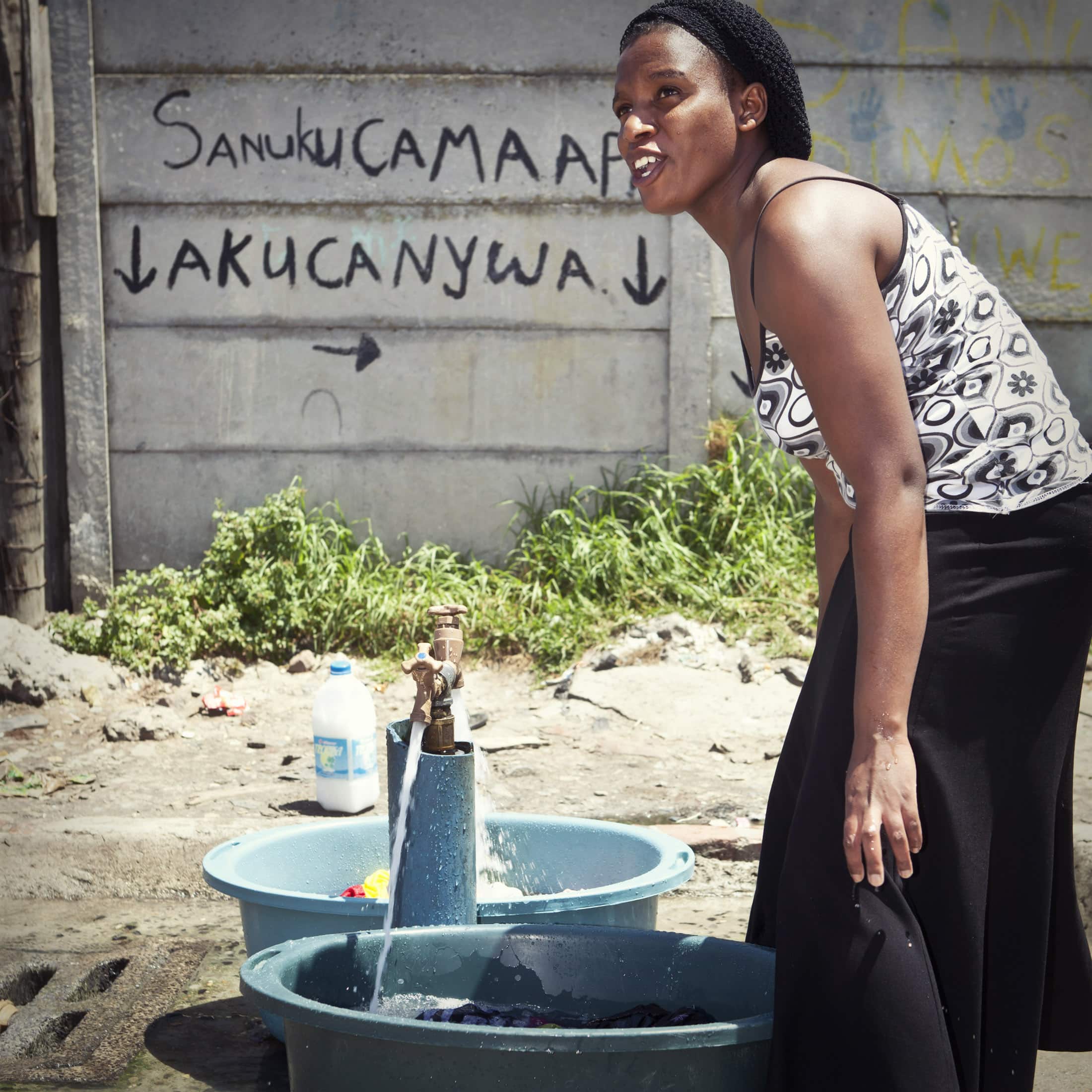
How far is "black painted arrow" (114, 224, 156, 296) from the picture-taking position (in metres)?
5.80

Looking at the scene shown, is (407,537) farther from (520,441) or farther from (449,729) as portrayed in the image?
(449,729)

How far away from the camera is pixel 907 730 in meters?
1.57

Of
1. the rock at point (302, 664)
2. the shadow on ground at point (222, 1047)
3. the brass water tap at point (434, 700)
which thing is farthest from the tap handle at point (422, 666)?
the rock at point (302, 664)

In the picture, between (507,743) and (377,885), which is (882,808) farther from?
(507,743)

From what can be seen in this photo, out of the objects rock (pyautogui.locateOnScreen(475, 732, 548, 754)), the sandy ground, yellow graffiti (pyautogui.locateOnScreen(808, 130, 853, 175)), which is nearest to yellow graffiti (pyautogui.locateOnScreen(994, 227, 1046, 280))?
yellow graffiti (pyautogui.locateOnScreen(808, 130, 853, 175))

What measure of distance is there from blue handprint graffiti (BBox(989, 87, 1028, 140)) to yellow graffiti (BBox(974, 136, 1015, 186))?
3 cm

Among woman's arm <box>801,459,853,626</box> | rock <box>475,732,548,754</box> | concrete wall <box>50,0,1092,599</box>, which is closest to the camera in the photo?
woman's arm <box>801,459,853,626</box>

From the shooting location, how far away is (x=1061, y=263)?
5.87 m

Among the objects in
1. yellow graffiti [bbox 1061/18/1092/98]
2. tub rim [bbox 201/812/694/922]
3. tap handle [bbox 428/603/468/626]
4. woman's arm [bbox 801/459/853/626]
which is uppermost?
yellow graffiti [bbox 1061/18/1092/98]

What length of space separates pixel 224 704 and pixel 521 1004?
9.90 ft

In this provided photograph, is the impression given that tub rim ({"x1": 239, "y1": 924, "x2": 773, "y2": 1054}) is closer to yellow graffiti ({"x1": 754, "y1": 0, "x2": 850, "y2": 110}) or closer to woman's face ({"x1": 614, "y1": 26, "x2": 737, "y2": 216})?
woman's face ({"x1": 614, "y1": 26, "x2": 737, "y2": 216})

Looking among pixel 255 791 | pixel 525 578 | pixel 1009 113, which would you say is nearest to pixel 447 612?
pixel 255 791

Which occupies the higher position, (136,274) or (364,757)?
(136,274)

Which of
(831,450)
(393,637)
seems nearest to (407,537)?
(393,637)
